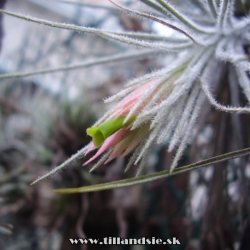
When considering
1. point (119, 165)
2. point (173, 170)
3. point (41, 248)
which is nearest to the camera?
point (173, 170)

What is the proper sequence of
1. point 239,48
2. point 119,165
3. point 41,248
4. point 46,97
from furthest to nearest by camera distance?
point 46,97
point 41,248
point 119,165
point 239,48

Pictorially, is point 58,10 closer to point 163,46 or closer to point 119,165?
point 119,165

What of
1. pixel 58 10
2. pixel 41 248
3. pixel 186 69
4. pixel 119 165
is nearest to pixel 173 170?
pixel 186 69

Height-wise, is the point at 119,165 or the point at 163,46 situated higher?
the point at 163,46

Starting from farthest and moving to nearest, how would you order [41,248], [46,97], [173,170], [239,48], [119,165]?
[46,97], [41,248], [119,165], [239,48], [173,170]

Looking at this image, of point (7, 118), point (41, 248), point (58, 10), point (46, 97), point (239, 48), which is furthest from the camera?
point (58, 10)

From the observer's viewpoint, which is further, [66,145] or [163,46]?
[66,145]

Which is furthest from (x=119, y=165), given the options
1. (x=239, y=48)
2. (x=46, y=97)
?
(x=46, y=97)

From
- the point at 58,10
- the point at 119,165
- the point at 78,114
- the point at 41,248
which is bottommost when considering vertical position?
the point at 41,248

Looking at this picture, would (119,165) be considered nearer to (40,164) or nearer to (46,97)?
(40,164)
